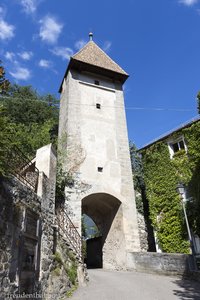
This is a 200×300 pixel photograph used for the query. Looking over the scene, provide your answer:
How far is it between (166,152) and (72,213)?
641 cm

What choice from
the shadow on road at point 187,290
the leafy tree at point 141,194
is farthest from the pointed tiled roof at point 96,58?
the shadow on road at point 187,290

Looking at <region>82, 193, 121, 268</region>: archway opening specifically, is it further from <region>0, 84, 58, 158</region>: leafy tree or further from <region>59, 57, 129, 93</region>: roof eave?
<region>59, 57, 129, 93</region>: roof eave

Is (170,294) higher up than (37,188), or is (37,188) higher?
(37,188)

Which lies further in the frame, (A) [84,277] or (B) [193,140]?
(B) [193,140]

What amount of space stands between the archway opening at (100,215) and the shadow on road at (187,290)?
5608 mm

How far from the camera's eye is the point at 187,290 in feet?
24.3

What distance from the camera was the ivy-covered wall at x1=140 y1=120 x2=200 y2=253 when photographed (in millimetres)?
12086

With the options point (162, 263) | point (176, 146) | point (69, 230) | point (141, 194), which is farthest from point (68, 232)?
point (176, 146)

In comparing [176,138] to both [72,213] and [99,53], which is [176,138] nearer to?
[72,213]

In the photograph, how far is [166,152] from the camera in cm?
1469

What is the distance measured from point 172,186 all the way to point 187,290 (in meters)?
6.61

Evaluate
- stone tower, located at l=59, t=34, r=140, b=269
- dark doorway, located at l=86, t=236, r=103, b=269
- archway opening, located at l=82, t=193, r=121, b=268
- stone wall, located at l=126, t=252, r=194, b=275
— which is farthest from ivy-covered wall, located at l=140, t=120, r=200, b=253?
dark doorway, located at l=86, t=236, r=103, b=269

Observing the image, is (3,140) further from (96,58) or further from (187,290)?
(96,58)

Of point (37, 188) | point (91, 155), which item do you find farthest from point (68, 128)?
point (37, 188)
